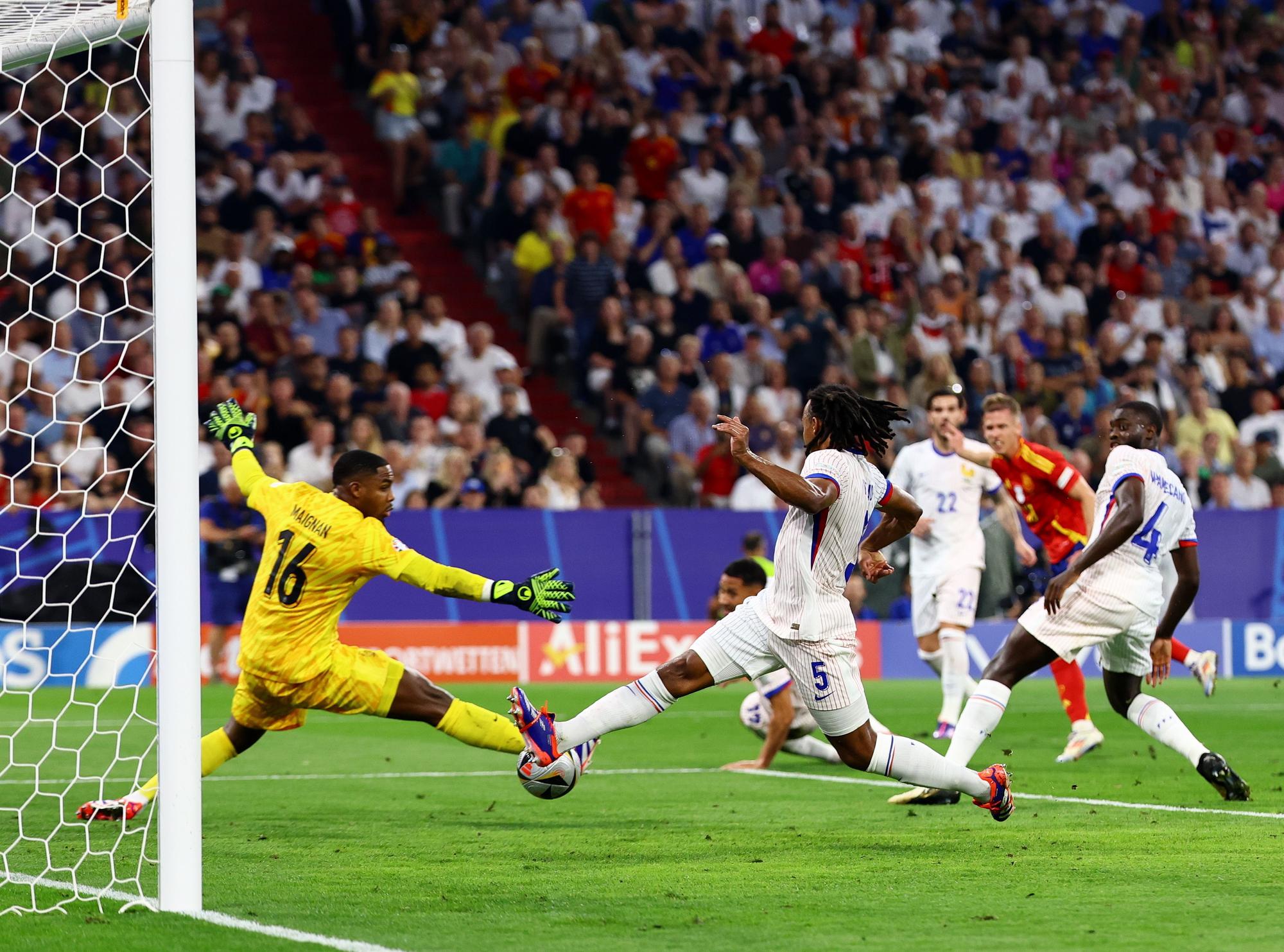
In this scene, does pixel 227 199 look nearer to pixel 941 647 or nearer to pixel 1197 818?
pixel 941 647

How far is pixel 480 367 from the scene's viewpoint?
19.5m

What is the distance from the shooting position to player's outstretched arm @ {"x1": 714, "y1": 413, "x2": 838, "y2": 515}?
22.2 ft

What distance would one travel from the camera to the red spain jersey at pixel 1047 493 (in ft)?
34.2

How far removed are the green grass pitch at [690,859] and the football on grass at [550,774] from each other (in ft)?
0.85

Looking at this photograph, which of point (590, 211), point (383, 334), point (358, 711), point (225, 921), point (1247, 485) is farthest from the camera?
point (590, 211)

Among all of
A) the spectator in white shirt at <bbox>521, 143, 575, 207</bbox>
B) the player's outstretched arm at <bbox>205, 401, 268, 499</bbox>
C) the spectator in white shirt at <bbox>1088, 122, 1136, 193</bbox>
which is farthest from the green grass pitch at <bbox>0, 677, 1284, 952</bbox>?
the spectator in white shirt at <bbox>1088, 122, 1136, 193</bbox>

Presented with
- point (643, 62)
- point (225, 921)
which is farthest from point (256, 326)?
point (225, 921)

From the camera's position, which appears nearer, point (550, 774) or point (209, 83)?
point (550, 774)

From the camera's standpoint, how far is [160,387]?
6055mm

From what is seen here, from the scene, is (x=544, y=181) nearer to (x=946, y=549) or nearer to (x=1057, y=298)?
(x=1057, y=298)

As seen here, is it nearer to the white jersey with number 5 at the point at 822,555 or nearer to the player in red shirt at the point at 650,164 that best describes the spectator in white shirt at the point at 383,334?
the player in red shirt at the point at 650,164

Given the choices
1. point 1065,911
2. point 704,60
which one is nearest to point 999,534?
point 704,60

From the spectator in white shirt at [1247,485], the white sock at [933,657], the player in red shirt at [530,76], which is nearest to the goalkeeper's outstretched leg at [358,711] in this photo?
the white sock at [933,657]

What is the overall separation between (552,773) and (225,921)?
6.58 ft
